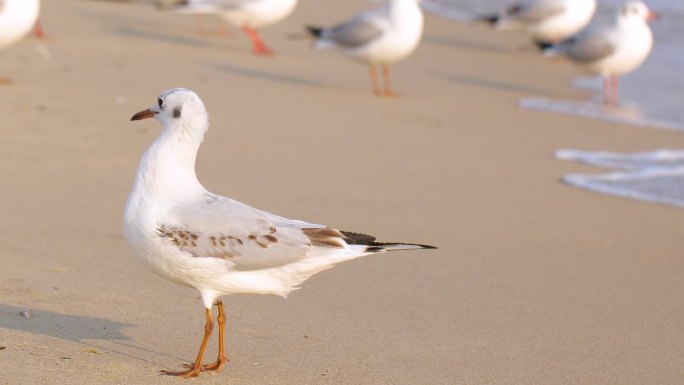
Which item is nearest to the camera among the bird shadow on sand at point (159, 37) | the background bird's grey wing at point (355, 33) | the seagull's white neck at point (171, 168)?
the seagull's white neck at point (171, 168)

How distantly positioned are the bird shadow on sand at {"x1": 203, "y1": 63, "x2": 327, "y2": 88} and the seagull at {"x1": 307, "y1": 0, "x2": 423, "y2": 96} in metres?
0.70

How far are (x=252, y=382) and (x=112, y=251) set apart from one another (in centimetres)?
182

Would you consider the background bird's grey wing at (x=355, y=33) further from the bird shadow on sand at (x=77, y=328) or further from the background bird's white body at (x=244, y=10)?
the bird shadow on sand at (x=77, y=328)

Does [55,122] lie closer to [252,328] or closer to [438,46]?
[252,328]

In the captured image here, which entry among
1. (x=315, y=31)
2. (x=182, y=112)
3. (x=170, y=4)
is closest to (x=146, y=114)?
(x=182, y=112)

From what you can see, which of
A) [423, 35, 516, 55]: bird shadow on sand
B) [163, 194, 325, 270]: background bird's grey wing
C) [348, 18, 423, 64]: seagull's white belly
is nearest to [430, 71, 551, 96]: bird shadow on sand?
[348, 18, 423, 64]: seagull's white belly

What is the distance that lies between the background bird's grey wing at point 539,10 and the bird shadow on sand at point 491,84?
350cm

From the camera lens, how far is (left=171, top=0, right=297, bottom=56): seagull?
47.1 ft

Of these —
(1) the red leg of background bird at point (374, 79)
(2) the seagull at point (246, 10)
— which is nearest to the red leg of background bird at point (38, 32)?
(2) the seagull at point (246, 10)

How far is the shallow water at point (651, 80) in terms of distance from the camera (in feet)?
38.9

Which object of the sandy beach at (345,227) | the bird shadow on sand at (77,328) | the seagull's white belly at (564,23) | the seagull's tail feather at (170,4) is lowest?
the bird shadow on sand at (77,328)

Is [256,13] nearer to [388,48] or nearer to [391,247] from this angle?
[388,48]

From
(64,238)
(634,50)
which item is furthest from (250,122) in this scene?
(634,50)

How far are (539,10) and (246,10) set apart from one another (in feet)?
15.4
